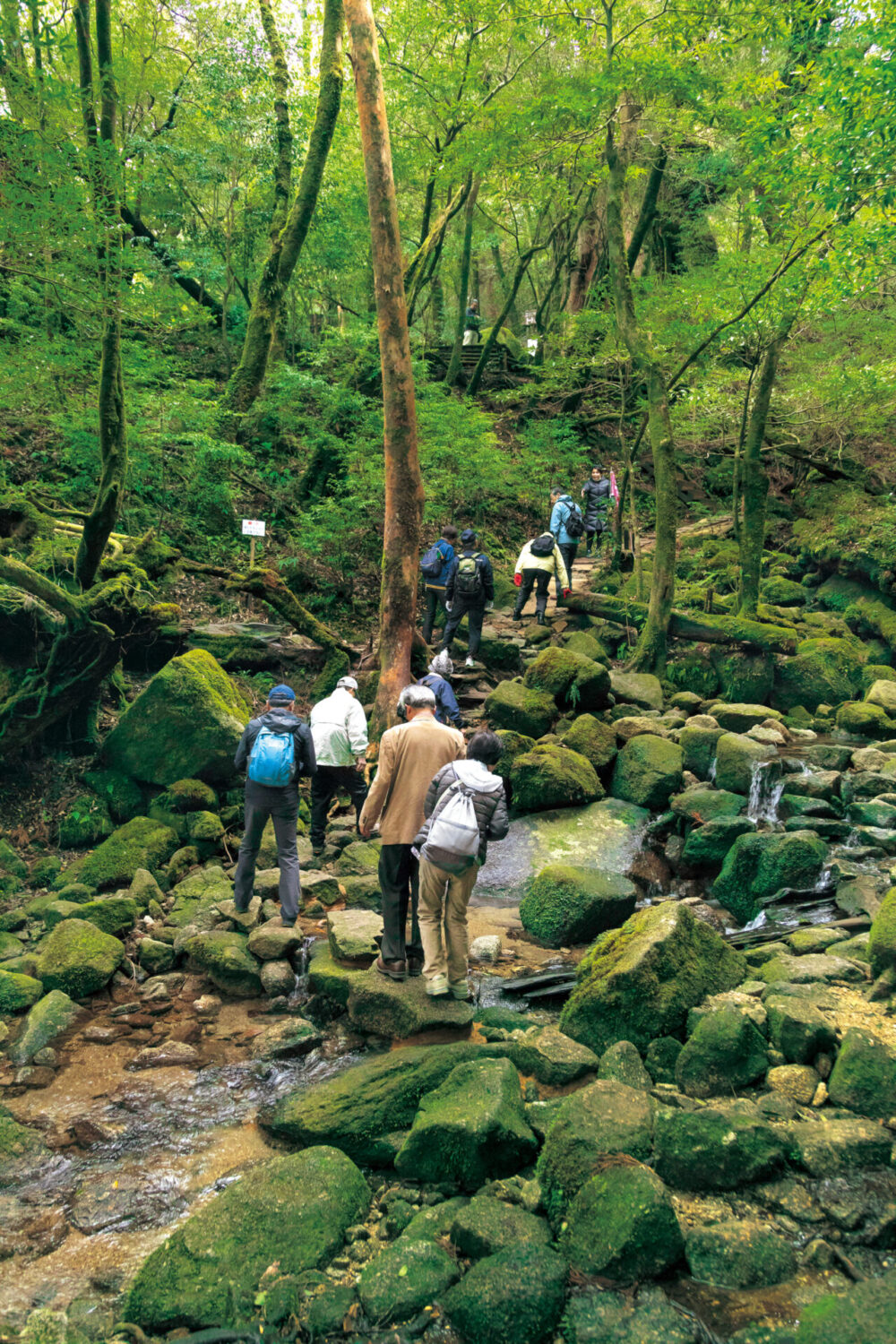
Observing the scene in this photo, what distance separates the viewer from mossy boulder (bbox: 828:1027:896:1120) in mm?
3811

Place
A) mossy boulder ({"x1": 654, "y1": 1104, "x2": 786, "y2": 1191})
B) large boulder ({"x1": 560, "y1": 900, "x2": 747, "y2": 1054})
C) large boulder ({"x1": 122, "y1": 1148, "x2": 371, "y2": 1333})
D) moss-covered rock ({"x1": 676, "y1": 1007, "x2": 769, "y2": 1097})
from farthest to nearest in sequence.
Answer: large boulder ({"x1": 560, "y1": 900, "x2": 747, "y2": 1054})
moss-covered rock ({"x1": 676, "y1": 1007, "x2": 769, "y2": 1097})
mossy boulder ({"x1": 654, "y1": 1104, "x2": 786, "y2": 1191})
large boulder ({"x1": 122, "y1": 1148, "x2": 371, "y2": 1333})

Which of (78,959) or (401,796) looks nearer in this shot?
(401,796)

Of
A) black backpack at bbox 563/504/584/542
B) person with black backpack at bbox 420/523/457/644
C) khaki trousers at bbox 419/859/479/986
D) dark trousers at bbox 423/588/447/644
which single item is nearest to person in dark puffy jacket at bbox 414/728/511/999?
khaki trousers at bbox 419/859/479/986

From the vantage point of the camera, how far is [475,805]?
4938 mm

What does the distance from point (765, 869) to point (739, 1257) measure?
188 inches

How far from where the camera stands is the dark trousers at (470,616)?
11.9 meters

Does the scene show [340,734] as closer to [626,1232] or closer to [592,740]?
[592,740]

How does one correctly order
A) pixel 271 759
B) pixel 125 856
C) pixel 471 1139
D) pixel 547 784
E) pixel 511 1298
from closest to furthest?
pixel 511 1298, pixel 471 1139, pixel 271 759, pixel 125 856, pixel 547 784

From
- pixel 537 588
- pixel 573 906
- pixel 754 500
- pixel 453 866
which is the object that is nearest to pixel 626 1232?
pixel 453 866

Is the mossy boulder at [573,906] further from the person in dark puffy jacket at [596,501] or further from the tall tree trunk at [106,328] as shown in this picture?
the person in dark puffy jacket at [596,501]

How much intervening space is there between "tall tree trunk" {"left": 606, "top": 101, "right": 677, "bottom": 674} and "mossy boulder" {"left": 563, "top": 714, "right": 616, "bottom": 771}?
330 centimetres

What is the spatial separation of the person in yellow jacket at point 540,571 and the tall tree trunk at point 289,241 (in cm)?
713

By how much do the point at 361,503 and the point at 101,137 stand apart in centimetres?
657

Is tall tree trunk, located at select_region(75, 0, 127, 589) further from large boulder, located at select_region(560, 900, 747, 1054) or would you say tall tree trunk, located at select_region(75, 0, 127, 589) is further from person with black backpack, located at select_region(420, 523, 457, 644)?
large boulder, located at select_region(560, 900, 747, 1054)
